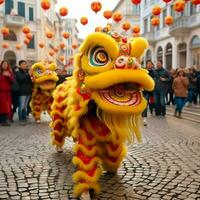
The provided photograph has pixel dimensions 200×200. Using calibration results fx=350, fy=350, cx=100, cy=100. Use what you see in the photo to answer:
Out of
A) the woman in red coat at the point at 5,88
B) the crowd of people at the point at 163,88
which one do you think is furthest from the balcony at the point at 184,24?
the woman in red coat at the point at 5,88

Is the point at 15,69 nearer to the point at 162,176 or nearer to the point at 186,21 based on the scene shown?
the point at 162,176

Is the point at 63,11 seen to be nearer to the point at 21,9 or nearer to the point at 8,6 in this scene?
the point at 8,6

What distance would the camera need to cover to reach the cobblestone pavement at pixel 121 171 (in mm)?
4054

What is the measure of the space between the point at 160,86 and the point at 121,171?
23.6ft

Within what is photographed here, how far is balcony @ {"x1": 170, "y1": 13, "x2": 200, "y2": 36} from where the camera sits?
26.4 meters

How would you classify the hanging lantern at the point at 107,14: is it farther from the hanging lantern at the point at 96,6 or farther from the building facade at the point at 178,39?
the building facade at the point at 178,39

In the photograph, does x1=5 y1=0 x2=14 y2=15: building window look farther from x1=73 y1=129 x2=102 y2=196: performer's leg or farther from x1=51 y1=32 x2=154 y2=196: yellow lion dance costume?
x1=73 y1=129 x2=102 y2=196: performer's leg

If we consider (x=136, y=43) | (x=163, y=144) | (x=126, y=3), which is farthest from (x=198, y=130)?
(x=126, y=3)

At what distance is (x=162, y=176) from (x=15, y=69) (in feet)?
24.2

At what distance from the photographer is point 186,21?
89.9 ft

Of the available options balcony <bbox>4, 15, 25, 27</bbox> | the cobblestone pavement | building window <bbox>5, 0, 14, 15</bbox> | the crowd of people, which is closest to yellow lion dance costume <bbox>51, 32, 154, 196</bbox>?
the cobblestone pavement

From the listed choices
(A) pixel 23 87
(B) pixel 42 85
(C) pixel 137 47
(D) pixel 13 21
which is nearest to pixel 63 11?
(A) pixel 23 87

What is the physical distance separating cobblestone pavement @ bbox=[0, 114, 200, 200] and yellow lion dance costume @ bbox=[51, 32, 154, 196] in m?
0.44

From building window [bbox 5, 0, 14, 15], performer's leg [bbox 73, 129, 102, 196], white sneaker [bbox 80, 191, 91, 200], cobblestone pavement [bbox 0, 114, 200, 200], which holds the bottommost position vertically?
cobblestone pavement [bbox 0, 114, 200, 200]
